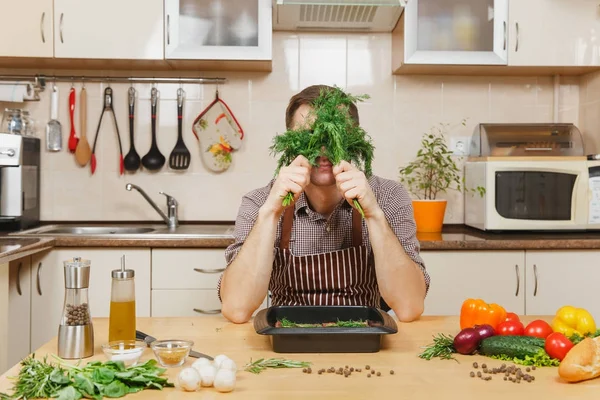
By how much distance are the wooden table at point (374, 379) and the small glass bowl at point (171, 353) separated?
2 cm

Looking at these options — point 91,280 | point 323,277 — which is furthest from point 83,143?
point 323,277

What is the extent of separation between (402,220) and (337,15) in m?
1.45

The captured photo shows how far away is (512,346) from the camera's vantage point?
4.74 feet

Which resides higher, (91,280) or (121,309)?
(121,309)

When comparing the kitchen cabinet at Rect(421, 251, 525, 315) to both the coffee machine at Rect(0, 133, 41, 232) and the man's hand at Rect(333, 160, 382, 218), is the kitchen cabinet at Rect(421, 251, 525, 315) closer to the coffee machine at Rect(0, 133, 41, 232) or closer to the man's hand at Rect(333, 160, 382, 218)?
the man's hand at Rect(333, 160, 382, 218)

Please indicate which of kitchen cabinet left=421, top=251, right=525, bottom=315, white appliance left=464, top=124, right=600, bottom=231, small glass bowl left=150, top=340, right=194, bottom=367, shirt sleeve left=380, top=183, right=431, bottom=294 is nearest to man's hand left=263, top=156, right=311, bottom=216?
shirt sleeve left=380, top=183, right=431, bottom=294

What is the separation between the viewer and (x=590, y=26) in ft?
10.7

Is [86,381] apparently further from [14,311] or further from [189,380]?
[14,311]

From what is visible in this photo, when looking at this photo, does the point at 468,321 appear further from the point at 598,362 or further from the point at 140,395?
the point at 140,395

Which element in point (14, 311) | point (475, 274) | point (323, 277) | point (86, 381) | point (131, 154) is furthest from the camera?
point (131, 154)

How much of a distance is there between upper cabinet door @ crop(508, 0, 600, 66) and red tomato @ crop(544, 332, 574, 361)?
2.09 m

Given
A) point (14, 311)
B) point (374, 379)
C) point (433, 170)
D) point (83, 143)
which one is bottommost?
point (14, 311)

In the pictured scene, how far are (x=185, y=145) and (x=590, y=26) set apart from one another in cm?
200

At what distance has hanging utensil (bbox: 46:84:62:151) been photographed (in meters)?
3.52
